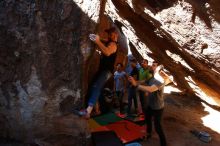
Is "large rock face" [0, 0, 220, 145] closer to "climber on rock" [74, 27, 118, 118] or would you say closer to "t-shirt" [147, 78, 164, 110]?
"climber on rock" [74, 27, 118, 118]

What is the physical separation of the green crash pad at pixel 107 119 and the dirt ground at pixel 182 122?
107 cm

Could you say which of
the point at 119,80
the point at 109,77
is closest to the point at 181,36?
the point at 119,80

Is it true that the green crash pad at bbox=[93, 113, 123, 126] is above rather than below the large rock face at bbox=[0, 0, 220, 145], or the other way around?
below

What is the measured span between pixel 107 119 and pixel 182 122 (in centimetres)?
245

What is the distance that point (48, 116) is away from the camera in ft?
20.3

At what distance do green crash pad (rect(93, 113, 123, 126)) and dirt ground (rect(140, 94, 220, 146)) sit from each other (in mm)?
1066

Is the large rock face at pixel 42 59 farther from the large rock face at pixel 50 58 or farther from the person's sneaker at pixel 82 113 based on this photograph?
the person's sneaker at pixel 82 113

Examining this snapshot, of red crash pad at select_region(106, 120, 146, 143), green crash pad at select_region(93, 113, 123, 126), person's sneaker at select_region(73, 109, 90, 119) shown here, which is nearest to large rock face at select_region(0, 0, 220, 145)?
person's sneaker at select_region(73, 109, 90, 119)

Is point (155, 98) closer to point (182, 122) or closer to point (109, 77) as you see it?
point (109, 77)

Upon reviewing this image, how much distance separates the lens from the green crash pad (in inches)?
306

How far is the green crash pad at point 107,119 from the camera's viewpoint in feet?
25.5

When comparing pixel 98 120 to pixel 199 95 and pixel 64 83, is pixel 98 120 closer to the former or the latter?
pixel 64 83

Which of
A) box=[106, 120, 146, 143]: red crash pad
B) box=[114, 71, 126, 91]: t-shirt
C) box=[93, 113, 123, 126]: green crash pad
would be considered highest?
box=[114, 71, 126, 91]: t-shirt

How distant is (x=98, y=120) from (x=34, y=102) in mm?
2190
